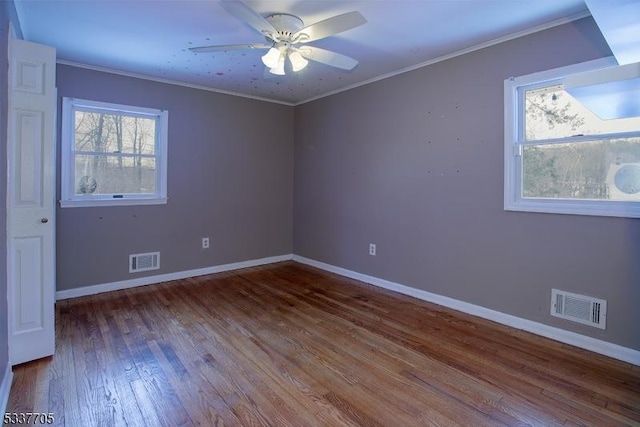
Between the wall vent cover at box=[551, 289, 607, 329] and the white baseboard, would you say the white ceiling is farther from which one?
the white baseboard

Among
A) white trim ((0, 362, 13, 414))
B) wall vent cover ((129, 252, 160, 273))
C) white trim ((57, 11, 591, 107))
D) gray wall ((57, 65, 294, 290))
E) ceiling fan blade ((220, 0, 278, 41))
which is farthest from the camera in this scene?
wall vent cover ((129, 252, 160, 273))

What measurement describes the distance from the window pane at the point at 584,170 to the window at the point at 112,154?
3792 mm

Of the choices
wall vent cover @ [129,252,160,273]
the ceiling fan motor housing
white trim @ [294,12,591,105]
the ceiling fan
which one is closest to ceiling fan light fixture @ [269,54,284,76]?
the ceiling fan

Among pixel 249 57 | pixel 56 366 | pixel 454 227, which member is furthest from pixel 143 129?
pixel 454 227

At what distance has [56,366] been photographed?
220 centimetres

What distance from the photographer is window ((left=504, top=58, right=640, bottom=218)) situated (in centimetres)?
237

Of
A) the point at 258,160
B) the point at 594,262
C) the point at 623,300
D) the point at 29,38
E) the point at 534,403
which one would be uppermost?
the point at 29,38

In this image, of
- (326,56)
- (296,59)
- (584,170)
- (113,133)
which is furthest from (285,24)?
(113,133)

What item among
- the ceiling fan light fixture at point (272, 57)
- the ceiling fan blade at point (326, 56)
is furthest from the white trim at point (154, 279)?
the ceiling fan blade at point (326, 56)

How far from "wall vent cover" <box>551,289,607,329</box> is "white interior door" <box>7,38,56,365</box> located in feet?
11.9

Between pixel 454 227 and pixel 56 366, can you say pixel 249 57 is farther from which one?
pixel 56 366

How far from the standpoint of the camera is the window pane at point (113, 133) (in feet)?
11.9

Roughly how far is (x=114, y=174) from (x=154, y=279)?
1.27m

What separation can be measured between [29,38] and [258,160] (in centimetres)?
262
